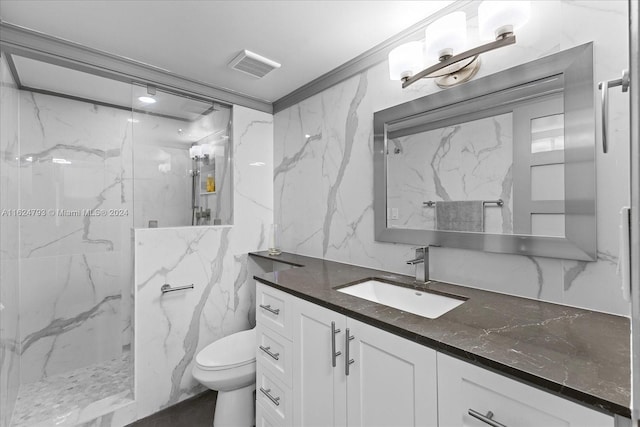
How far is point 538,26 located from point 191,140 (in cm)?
227

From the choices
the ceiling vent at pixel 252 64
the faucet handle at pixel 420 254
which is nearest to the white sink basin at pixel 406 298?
the faucet handle at pixel 420 254

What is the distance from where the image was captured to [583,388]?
62cm

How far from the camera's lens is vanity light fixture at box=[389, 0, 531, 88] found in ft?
3.76

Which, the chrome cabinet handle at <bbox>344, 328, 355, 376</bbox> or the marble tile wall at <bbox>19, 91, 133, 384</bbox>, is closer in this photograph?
the chrome cabinet handle at <bbox>344, 328, 355, 376</bbox>

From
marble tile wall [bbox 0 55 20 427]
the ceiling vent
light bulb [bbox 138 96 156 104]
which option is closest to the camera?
marble tile wall [bbox 0 55 20 427]

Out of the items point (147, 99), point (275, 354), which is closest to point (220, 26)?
point (147, 99)

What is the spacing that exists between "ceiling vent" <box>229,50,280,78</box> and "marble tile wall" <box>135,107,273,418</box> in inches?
20.0

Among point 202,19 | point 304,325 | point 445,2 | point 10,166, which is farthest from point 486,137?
point 10,166

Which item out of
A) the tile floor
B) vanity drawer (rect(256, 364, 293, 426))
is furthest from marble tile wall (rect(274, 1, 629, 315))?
the tile floor

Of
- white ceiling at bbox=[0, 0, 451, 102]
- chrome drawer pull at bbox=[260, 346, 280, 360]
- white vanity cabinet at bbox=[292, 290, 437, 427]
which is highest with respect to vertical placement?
white ceiling at bbox=[0, 0, 451, 102]

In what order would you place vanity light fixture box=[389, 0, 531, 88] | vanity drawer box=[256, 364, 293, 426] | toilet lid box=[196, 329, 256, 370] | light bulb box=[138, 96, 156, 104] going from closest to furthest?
vanity light fixture box=[389, 0, 531, 88]
vanity drawer box=[256, 364, 293, 426]
toilet lid box=[196, 329, 256, 370]
light bulb box=[138, 96, 156, 104]

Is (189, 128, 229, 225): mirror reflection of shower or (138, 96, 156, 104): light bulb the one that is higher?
(138, 96, 156, 104): light bulb

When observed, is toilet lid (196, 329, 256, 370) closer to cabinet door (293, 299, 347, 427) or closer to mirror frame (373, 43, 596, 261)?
cabinet door (293, 299, 347, 427)

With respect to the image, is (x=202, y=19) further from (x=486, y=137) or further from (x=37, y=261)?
(x=37, y=261)
